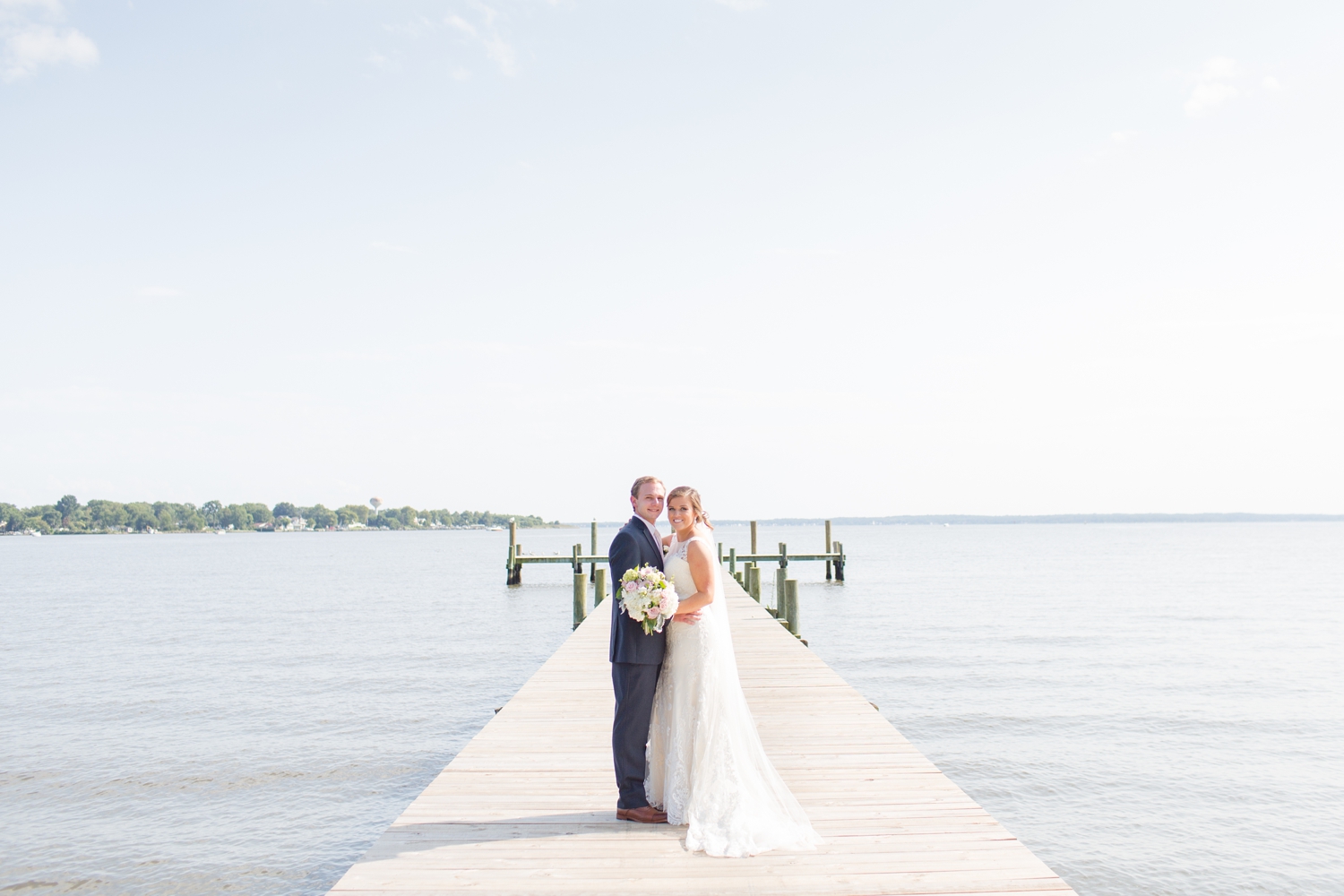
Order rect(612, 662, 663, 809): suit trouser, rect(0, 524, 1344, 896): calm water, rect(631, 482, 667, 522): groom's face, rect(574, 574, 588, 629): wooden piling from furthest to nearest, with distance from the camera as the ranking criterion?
1. rect(574, 574, 588, 629): wooden piling
2. rect(0, 524, 1344, 896): calm water
3. rect(612, 662, 663, 809): suit trouser
4. rect(631, 482, 667, 522): groom's face

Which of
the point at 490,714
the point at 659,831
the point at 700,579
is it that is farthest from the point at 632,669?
the point at 490,714

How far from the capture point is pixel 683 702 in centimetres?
507

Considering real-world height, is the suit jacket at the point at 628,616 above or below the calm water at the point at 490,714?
above

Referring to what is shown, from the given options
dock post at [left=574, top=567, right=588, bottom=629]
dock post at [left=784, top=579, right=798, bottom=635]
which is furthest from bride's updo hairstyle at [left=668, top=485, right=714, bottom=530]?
dock post at [left=574, top=567, right=588, bottom=629]

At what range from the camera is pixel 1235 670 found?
1736cm

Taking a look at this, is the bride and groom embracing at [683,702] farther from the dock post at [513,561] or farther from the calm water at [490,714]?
the dock post at [513,561]

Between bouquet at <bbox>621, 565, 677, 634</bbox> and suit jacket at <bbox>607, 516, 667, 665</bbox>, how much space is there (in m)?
0.12

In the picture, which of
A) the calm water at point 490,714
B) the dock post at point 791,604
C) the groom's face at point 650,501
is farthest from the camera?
the dock post at point 791,604

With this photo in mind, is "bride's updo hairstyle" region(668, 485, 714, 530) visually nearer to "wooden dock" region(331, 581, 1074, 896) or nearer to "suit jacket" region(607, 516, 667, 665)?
"suit jacket" region(607, 516, 667, 665)

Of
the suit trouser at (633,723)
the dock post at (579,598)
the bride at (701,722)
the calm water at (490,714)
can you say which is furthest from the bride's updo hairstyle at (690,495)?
the dock post at (579,598)

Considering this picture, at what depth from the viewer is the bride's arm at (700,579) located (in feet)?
16.2

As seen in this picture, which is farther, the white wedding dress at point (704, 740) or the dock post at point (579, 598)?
the dock post at point (579, 598)

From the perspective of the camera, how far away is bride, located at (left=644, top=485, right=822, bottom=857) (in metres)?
4.93

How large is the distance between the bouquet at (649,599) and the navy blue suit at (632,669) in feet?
0.46
